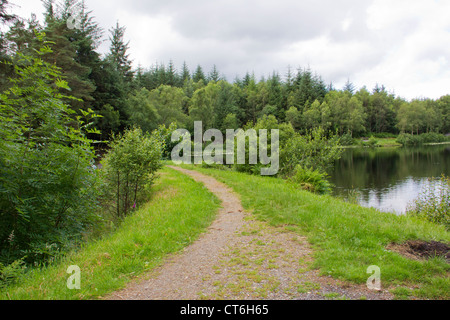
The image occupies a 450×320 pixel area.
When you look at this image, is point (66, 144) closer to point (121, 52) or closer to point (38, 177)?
point (38, 177)

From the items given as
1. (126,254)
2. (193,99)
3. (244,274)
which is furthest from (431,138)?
(126,254)

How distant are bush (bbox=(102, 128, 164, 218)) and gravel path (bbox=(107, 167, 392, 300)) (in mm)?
4885

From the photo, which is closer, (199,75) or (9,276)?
(9,276)

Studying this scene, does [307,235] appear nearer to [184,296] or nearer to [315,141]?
[184,296]

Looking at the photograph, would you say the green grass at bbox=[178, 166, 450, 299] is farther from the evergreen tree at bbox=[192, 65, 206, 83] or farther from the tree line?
the evergreen tree at bbox=[192, 65, 206, 83]

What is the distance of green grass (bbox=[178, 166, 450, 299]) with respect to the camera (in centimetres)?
387

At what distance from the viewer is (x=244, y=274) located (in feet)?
14.2

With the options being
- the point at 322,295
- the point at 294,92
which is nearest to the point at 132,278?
the point at 322,295

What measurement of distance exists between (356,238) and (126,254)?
4682mm

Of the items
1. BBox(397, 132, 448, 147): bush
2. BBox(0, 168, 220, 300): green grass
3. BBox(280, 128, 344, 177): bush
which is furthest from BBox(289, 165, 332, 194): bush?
BBox(397, 132, 448, 147): bush

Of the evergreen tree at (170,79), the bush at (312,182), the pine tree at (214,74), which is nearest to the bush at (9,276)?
the bush at (312,182)

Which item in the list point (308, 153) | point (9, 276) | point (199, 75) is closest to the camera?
point (9, 276)

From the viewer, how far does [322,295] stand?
11.8ft
